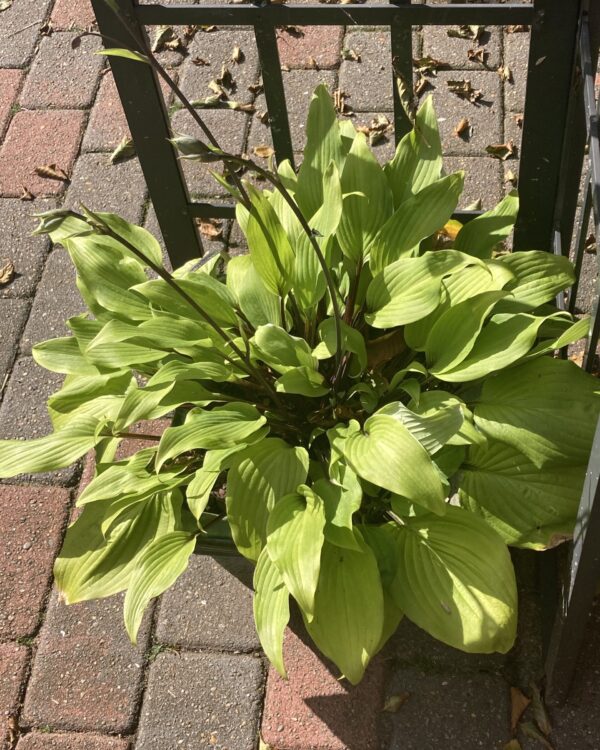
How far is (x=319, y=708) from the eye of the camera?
2.18m

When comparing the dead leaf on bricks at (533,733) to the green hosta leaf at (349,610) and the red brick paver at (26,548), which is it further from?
the red brick paver at (26,548)

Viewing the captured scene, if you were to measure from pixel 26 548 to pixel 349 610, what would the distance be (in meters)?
1.07

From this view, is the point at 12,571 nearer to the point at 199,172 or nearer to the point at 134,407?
the point at 134,407

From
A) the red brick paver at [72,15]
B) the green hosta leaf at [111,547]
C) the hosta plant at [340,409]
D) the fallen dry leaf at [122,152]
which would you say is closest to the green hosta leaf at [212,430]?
the hosta plant at [340,409]

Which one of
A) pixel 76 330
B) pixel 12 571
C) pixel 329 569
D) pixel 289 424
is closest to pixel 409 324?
pixel 289 424

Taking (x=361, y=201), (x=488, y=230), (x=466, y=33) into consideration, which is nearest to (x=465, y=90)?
(x=466, y=33)

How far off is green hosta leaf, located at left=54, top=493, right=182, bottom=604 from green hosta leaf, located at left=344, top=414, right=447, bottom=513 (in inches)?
19.5

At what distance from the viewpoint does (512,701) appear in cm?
214

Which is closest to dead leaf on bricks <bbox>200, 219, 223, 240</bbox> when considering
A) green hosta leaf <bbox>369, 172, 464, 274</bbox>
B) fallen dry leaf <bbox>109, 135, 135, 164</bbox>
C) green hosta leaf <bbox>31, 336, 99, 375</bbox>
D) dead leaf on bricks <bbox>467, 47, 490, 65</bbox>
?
fallen dry leaf <bbox>109, 135, 135, 164</bbox>

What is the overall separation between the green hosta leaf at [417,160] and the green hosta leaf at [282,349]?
1.55 feet

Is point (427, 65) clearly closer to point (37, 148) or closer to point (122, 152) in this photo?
point (122, 152)

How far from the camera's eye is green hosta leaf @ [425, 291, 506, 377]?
1912 millimetres

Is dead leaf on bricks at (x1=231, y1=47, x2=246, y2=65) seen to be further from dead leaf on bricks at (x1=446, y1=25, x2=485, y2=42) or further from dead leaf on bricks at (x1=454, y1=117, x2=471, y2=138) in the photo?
Answer: dead leaf on bricks at (x1=454, y1=117, x2=471, y2=138)

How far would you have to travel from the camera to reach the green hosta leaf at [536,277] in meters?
2.07
